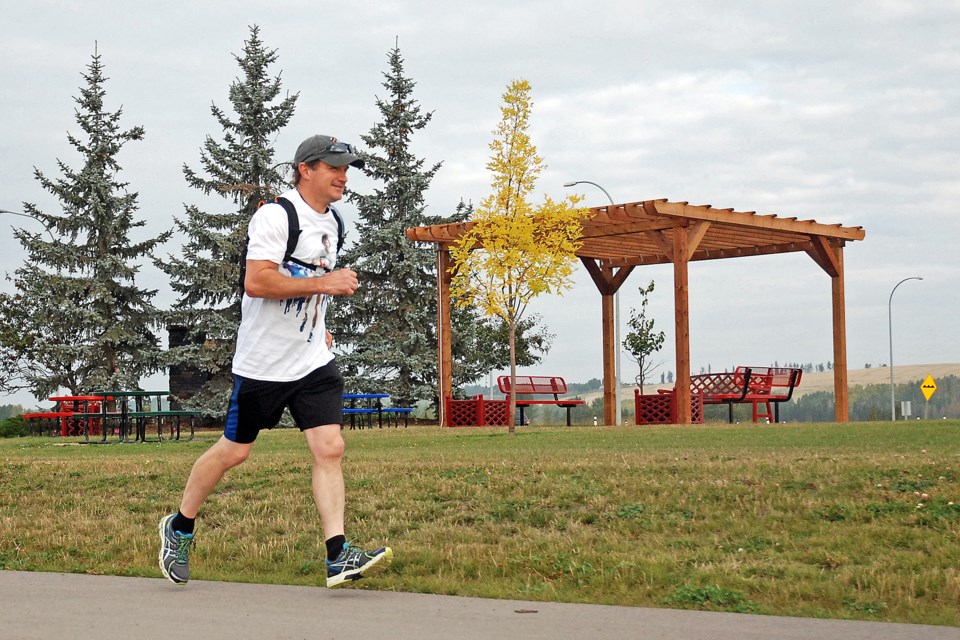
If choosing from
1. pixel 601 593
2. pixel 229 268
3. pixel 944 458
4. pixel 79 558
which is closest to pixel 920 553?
pixel 601 593

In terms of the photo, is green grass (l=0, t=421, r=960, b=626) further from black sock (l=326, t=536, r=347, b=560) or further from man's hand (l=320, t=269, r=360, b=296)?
man's hand (l=320, t=269, r=360, b=296)

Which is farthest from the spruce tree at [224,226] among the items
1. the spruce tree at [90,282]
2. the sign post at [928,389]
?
the sign post at [928,389]

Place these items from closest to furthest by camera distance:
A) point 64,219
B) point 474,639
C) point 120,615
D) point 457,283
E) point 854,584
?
point 474,639 → point 120,615 → point 854,584 → point 457,283 → point 64,219

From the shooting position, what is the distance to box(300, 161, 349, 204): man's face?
634 centimetres

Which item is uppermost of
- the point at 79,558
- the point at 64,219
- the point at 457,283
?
the point at 64,219

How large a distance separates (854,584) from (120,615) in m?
3.58

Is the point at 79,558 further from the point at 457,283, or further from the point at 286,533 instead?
the point at 457,283

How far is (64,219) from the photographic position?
4559cm

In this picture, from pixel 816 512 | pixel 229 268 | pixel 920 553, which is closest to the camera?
pixel 920 553

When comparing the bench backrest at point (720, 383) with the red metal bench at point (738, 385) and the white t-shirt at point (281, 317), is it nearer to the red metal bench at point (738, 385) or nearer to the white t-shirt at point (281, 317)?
the red metal bench at point (738, 385)

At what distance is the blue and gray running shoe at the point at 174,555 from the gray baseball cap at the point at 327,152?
2.00m

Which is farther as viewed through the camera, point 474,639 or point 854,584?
point 854,584

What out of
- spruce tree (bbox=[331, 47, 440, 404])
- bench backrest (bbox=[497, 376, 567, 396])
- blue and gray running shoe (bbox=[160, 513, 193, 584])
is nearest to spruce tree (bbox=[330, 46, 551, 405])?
spruce tree (bbox=[331, 47, 440, 404])

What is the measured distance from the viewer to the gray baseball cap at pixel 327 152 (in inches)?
250
